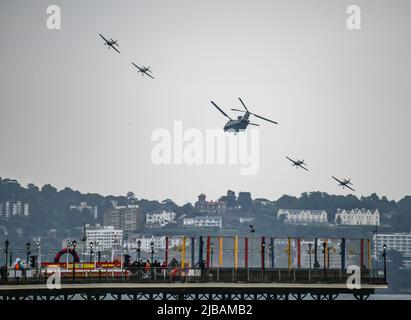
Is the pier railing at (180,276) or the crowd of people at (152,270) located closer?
the pier railing at (180,276)

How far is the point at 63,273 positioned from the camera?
141 meters

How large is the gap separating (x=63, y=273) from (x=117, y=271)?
5.67m

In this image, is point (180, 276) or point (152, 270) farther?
point (152, 270)

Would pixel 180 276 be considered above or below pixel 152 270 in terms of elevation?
below

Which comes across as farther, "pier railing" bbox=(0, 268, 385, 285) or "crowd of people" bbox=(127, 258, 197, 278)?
"crowd of people" bbox=(127, 258, 197, 278)
